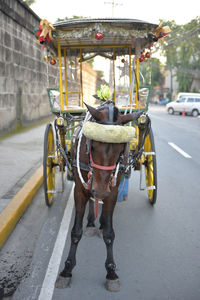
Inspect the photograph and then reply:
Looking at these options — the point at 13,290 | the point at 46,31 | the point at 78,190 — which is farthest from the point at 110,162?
the point at 46,31

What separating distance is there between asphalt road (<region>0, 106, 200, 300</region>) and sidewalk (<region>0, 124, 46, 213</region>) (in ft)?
1.62

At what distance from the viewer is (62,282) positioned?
304 centimetres

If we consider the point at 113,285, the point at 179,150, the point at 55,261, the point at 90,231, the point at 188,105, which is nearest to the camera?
the point at 113,285

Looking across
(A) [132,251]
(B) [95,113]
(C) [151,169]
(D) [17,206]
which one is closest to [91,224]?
(A) [132,251]

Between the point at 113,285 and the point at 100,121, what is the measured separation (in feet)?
5.45

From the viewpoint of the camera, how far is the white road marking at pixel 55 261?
2.92 m

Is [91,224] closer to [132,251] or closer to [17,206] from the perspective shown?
[132,251]

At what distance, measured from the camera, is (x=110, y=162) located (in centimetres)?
258

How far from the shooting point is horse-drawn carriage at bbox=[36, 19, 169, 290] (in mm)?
2621

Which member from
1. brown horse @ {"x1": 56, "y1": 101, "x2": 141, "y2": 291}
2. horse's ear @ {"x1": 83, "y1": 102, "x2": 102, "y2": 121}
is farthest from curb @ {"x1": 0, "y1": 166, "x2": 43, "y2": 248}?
horse's ear @ {"x1": 83, "y1": 102, "x2": 102, "y2": 121}

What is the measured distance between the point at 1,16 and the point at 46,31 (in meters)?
7.07

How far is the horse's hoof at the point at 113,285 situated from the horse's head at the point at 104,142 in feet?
3.29

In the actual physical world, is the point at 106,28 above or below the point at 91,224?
above

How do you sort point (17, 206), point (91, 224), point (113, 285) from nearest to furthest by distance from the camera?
Result: point (113, 285)
point (91, 224)
point (17, 206)
